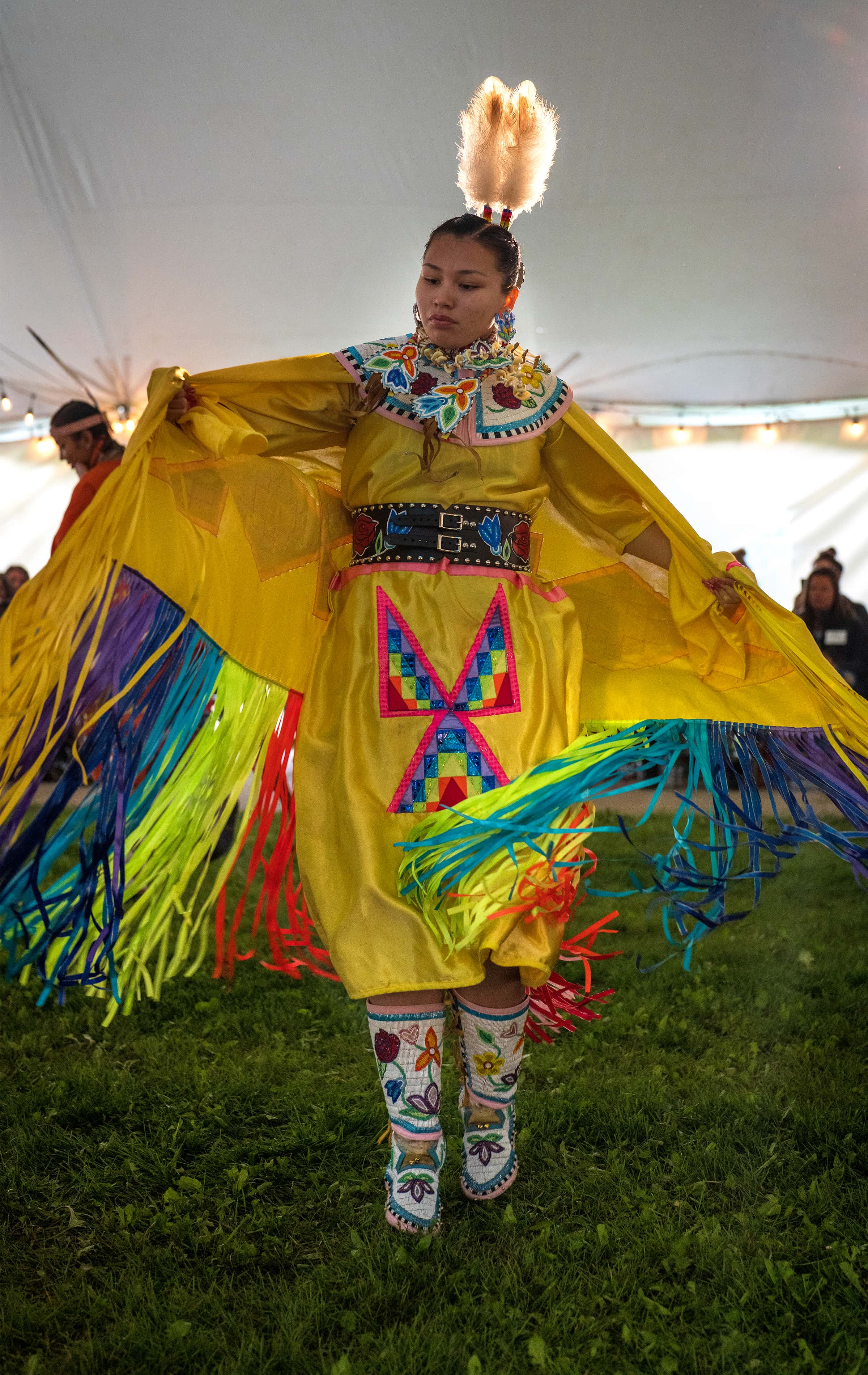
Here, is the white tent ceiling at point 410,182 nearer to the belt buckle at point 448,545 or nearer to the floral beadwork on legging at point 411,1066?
the belt buckle at point 448,545

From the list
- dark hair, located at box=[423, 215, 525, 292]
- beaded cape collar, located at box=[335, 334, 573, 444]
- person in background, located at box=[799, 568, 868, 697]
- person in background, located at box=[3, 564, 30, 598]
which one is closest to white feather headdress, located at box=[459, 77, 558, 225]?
dark hair, located at box=[423, 215, 525, 292]

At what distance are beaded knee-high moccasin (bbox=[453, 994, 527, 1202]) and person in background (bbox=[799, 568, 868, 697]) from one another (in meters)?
4.52

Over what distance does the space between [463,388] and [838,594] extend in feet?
15.8

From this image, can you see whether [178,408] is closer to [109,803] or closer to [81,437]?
[109,803]

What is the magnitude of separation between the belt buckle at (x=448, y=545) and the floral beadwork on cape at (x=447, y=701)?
9cm

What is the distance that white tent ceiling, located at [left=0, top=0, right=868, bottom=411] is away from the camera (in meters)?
3.80

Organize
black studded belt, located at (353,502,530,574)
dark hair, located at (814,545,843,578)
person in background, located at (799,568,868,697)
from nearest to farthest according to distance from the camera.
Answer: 1. black studded belt, located at (353,502,530,574)
2. person in background, located at (799,568,868,697)
3. dark hair, located at (814,545,843,578)

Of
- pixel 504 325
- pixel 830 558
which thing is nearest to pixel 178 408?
pixel 504 325

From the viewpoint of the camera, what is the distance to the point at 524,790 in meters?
1.61

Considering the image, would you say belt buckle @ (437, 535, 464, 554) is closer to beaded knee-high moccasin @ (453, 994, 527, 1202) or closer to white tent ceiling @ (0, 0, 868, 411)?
beaded knee-high moccasin @ (453, 994, 527, 1202)

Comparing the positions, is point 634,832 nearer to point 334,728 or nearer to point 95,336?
point 334,728

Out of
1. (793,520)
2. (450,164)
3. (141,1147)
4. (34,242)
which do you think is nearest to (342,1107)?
(141,1147)

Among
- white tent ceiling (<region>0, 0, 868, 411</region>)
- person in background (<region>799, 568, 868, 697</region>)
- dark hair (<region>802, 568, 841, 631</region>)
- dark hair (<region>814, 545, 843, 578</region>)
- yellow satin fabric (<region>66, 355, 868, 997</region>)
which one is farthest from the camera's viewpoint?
dark hair (<region>814, 545, 843, 578</region>)

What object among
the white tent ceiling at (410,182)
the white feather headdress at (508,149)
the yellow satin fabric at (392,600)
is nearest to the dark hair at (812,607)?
the white tent ceiling at (410,182)
